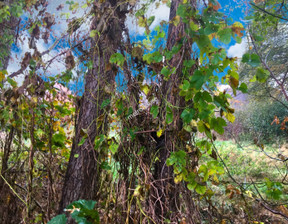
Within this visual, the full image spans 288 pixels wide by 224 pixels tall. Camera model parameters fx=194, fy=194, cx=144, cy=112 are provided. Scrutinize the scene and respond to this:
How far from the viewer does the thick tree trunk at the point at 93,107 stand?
1.52 metres

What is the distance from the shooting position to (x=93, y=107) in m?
1.64

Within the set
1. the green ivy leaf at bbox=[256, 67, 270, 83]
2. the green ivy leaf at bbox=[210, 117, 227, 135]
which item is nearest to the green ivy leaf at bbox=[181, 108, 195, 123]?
the green ivy leaf at bbox=[210, 117, 227, 135]

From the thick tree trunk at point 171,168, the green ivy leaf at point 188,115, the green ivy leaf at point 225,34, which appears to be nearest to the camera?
the green ivy leaf at point 225,34

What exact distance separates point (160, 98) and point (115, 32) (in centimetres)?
83

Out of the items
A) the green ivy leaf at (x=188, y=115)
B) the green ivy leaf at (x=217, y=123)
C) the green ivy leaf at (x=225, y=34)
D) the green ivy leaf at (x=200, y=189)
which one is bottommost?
the green ivy leaf at (x=200, y=189)

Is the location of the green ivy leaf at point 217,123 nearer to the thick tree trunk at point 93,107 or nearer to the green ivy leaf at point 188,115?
the green ivy leaf at point 188,115

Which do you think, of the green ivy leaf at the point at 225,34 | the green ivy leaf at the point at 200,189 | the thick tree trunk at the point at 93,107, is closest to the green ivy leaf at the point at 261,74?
the green ivy leaf at the point at 225,34

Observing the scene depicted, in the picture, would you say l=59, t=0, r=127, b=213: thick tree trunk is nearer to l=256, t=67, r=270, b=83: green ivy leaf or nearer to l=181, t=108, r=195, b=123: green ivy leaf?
l=181, t=108, r=195, b=123: green ivy leaf

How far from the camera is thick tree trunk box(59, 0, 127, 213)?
152 centimetres

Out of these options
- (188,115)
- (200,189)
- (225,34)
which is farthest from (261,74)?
(200,189)

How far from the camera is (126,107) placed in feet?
4.24

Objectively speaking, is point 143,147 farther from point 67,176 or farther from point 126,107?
point 67,176

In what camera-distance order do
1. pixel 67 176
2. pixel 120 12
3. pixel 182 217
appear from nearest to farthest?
pixel 182 217
pixel 67 176
pixel 120 12

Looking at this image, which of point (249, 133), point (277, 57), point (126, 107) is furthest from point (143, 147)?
point (277, 57)
